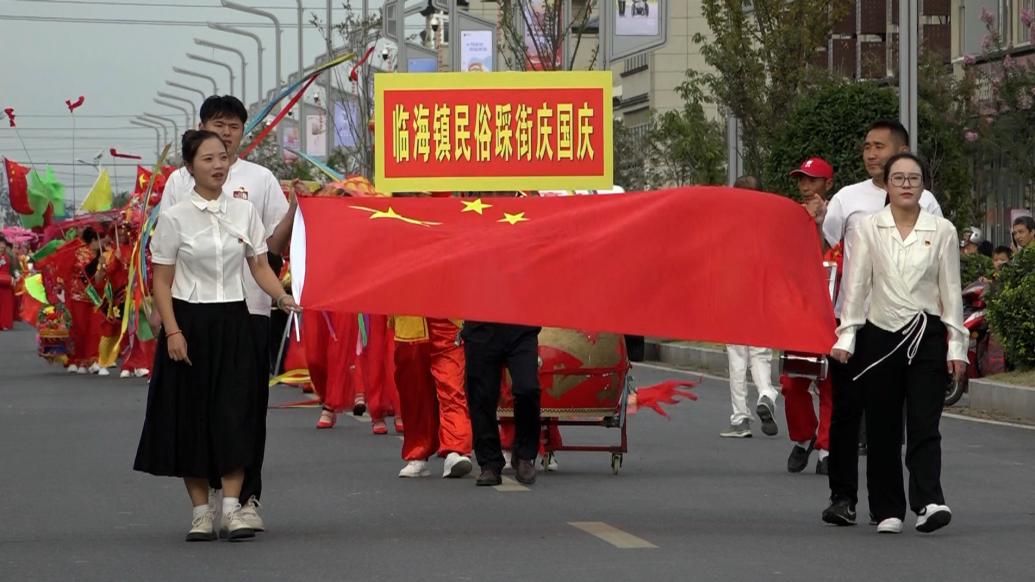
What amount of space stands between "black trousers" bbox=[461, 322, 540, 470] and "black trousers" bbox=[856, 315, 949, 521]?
260 cm

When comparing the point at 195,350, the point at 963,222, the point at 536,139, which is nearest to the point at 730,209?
the point at 536,139

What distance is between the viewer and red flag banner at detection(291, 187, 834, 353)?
10.7 meters

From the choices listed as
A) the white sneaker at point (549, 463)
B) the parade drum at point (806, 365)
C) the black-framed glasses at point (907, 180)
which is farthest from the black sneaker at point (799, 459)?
the black-framed glasses at point (907, 180)

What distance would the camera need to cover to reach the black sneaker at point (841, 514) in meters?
10.3

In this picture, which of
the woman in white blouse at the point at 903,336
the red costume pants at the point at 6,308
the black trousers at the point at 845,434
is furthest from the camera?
the red costume pants at the point at 6,308

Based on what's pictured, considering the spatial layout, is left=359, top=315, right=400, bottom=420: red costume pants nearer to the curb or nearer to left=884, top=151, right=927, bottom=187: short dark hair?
the curb

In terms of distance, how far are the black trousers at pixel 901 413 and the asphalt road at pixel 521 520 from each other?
0.19 m

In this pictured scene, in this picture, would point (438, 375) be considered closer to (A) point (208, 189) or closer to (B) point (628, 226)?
Answer: (B) point (628, 226)

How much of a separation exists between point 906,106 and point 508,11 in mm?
15840

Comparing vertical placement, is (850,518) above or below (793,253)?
below

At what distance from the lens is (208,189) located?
9.86 meters

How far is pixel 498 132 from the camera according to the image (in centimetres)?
1263

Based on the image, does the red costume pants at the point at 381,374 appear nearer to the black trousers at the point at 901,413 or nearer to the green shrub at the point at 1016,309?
the green shrub at the point at 1016,309

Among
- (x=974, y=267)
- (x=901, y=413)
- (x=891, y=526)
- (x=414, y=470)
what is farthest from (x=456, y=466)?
(x=974, y=267)
